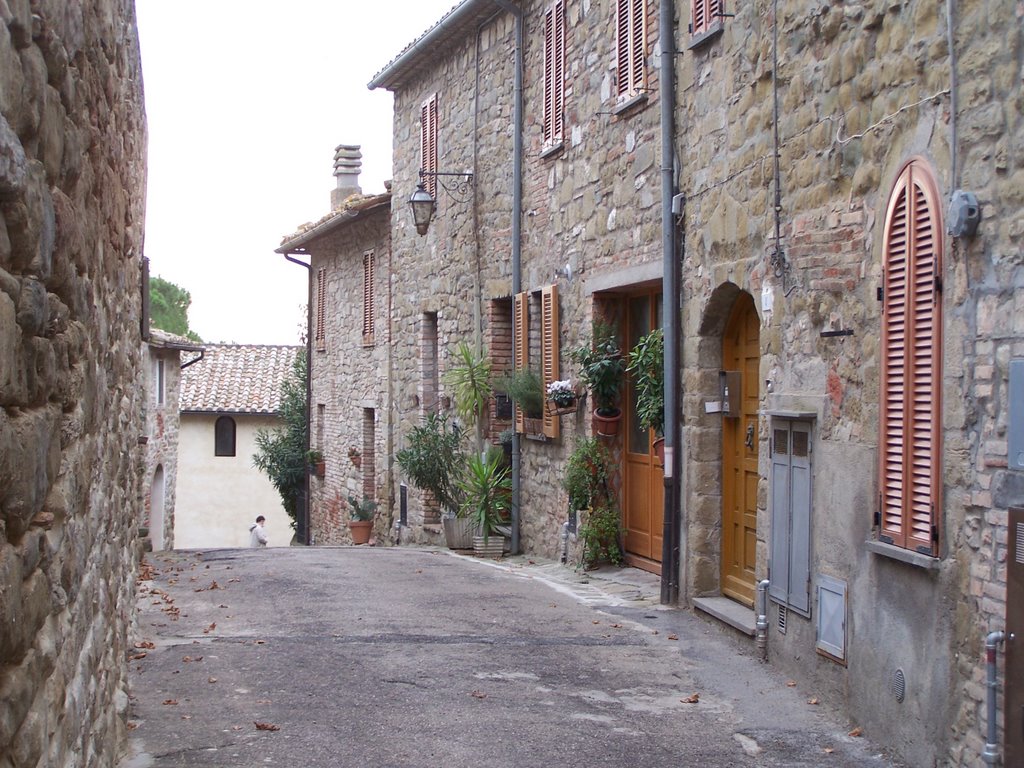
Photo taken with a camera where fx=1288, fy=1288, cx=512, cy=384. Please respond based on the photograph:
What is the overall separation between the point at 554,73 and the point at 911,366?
7.46 metres

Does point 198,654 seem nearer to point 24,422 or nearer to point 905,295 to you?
point 905,295

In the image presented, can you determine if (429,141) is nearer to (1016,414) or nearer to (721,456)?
(721,456)

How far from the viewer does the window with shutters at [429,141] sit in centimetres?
1628

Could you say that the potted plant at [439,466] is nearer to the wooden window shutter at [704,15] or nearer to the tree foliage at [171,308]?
the wooden window shutter at [704,15]

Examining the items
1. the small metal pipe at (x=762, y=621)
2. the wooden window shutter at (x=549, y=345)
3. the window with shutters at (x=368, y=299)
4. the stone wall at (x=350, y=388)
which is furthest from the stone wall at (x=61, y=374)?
the window with shutters at (x=368, y=299)

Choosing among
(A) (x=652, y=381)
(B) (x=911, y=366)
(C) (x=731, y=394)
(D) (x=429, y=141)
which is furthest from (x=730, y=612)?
(D) (x=429, y=141)

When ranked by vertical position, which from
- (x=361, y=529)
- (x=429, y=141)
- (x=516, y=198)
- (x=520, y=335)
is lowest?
(x=361, y=529)

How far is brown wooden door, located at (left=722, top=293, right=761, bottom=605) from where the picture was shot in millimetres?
8523

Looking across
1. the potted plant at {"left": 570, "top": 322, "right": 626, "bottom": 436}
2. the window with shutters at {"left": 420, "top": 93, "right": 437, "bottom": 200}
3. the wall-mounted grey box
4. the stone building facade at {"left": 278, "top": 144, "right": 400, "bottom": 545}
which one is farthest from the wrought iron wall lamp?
→ the wall-mounted grey box

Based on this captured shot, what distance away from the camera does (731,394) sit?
8828 mm

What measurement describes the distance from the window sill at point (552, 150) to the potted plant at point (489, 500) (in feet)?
10.6

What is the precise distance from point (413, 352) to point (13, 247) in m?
14.7

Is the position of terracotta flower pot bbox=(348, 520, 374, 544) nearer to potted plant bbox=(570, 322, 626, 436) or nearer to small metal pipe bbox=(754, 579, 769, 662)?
potted plant bbox=(570, 322, 626, 436)

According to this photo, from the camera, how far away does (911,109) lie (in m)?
5.59
